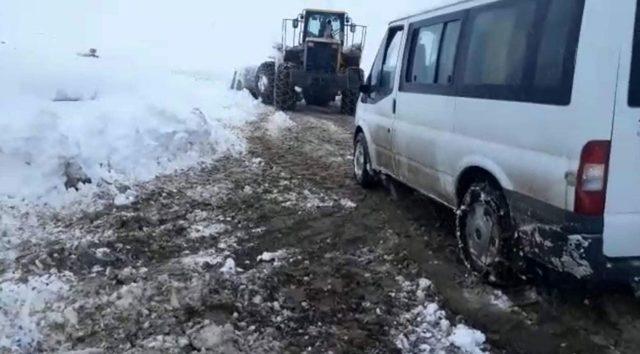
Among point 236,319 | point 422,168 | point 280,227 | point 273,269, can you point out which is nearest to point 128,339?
point 236,319

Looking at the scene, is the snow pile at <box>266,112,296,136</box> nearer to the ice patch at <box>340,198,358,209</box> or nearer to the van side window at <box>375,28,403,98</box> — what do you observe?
the ice patch at <box>340,198,358,209</box>

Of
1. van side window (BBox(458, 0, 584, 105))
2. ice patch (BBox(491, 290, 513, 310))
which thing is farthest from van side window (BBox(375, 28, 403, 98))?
ice patch (BBox(491, 290, 513, 310))

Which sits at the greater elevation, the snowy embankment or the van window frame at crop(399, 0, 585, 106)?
the van window frame at crop(399, 0, 585, 106)

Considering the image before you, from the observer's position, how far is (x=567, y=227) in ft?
12.5

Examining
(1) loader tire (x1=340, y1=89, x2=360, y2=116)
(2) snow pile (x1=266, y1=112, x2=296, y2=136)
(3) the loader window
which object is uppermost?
(3) the loader window

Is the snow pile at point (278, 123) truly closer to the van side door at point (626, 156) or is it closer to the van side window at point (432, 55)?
the van side window at point (432, 55)

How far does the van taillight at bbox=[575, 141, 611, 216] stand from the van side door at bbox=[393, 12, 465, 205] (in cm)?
163

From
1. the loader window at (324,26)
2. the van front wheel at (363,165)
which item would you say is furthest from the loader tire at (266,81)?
the van front wheel at (363,165)

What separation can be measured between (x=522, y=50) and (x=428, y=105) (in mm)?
1435

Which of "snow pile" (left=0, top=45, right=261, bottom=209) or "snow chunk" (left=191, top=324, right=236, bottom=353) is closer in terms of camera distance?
"snow chunk" (left=191, top=324, right=236, bottom=353)

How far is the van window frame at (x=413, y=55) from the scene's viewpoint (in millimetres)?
5262

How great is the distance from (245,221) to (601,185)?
12.6 ft

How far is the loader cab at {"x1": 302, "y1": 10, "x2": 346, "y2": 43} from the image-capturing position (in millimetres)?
19016

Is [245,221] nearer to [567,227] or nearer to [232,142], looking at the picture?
[567,227]
